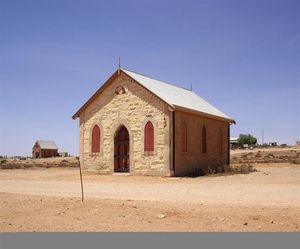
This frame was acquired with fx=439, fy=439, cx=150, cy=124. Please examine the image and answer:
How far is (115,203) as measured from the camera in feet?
41.6

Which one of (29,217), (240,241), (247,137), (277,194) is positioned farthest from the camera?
(247,137)

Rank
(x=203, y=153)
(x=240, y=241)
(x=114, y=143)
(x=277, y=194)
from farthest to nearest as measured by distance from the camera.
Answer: (x=203, y=153)
(x=114, y=143)
(x=277, y=194)
(x=240, y=241)

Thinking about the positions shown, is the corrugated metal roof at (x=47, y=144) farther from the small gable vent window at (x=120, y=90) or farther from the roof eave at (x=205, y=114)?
the small gable vent window at (x=120, y=90)

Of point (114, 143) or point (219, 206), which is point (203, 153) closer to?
point (114, 143)

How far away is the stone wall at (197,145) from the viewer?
26.3 m

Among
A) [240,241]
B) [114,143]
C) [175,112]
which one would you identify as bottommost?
[240,241]

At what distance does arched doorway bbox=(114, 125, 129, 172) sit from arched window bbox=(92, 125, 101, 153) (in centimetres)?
125

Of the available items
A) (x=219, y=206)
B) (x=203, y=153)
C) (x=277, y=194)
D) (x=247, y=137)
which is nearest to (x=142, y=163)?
→ (x=203, y=153)

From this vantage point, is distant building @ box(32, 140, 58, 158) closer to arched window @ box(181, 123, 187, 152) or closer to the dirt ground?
arched window @ box(181, 123, 187, 152)

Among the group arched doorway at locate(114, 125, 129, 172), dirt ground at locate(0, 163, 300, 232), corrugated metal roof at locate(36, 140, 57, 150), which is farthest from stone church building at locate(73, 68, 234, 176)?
corrugated metal roof at locate(36, 140, 57, 150)

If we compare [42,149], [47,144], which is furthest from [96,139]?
[47,144]

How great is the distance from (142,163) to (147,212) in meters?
15.6

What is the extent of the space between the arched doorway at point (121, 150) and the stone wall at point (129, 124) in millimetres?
381

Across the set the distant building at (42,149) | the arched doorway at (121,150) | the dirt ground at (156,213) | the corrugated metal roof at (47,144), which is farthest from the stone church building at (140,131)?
the corrugated metal roof at (47,144)
